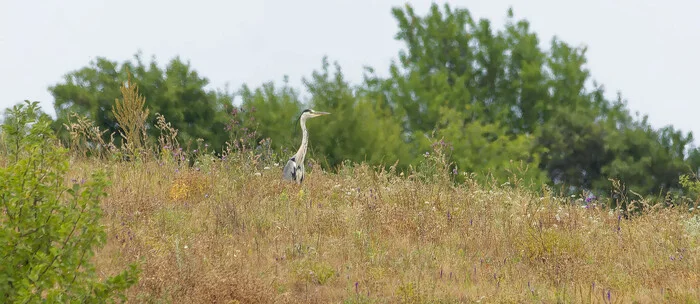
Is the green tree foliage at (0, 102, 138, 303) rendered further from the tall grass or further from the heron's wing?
the heron's wing

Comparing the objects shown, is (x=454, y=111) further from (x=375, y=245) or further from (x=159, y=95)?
(x=375, y=245)

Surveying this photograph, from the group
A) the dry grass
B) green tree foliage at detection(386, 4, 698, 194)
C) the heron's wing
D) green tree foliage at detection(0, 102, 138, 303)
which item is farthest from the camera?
green tree foliage at detection(386, 4, 698, 194)

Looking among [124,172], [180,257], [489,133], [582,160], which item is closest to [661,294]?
[180,257]

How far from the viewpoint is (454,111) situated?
27.0 metres

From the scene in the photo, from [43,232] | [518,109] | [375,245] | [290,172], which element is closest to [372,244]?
[375,245]

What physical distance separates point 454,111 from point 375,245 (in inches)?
759

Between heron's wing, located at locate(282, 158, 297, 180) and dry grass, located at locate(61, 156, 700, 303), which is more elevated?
heron's wing, located at locate(282, 158, 297, 180)

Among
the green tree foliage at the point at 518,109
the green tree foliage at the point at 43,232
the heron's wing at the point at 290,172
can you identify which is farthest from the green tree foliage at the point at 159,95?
the green tree foliage at the point at 43,232

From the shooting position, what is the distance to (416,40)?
31.9 m

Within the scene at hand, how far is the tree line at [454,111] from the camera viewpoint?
77.8 ft

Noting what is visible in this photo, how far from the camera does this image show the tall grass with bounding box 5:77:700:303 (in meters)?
6.77

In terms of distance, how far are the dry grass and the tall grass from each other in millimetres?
19

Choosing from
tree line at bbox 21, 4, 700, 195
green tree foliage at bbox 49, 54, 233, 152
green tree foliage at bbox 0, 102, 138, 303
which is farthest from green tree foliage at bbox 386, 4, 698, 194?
green tree foliage at bbox 0, 102, 138, 303

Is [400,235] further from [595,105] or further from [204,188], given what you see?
[595,105]
